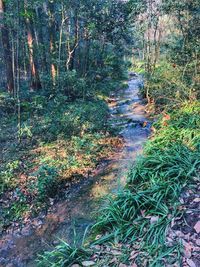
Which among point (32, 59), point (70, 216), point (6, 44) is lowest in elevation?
point (70, 216)

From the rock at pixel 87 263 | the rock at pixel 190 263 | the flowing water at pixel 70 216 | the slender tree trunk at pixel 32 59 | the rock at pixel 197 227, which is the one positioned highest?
the slender tree trunk at pixel 32 59

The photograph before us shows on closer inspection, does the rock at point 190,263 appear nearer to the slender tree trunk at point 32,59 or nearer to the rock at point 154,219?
the rock at point 154,219

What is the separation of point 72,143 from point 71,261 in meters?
5.09

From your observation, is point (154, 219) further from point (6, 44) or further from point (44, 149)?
point (6, 44)

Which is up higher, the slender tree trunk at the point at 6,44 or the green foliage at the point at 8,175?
the slender tree trunk at the point at 6,44

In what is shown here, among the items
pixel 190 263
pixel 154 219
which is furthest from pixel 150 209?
pixel 190 263

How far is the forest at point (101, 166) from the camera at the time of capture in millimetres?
4191

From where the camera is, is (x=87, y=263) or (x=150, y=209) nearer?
(x=87, y=263)

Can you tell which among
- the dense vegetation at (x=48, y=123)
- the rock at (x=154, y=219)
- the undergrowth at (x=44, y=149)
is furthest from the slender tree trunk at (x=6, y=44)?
the rock at (x=154, y=219)

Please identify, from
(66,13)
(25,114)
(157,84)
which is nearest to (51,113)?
(25,114)

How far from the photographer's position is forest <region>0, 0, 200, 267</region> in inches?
165

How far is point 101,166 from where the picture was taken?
26.2ft

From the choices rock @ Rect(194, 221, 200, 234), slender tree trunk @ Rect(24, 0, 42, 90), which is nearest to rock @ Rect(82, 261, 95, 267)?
rock @ Rect(194, 221, 200, 234)

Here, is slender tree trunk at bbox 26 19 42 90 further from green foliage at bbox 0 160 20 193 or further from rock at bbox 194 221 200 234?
rock at bbox 194 221 200 234
